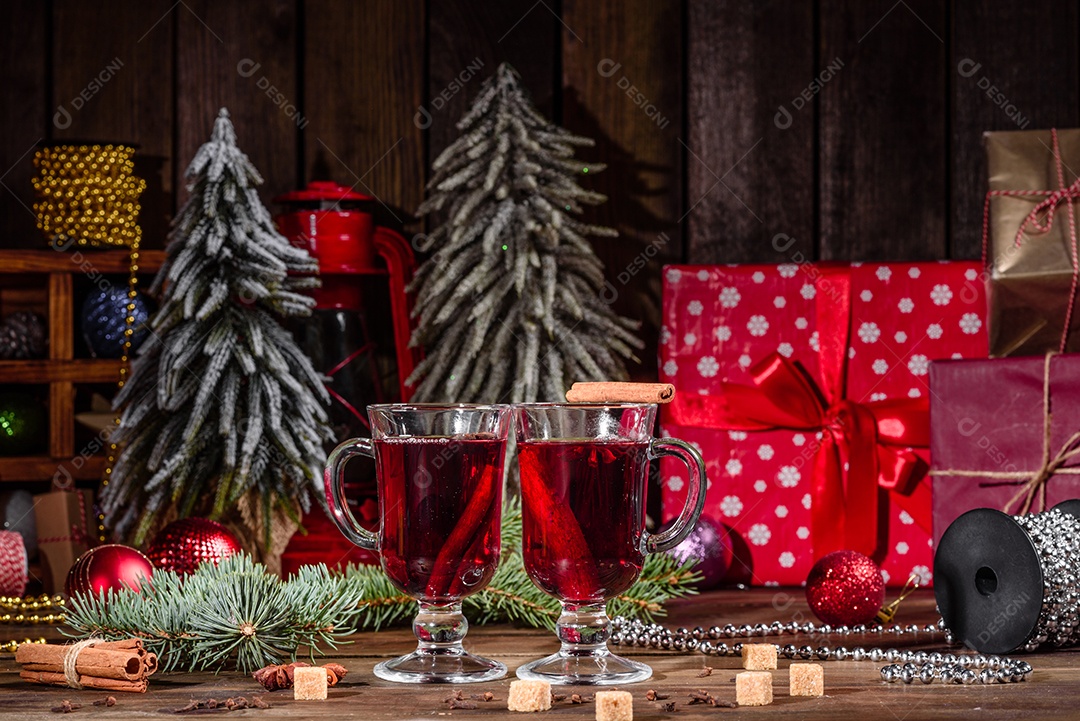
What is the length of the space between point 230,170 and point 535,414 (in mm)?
742

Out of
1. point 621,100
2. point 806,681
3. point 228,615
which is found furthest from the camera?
point 621,100

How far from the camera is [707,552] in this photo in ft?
5.41

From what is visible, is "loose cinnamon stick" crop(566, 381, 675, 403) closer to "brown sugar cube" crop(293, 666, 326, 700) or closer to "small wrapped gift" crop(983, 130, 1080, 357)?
"brown sugar cube" crop(293, 666, 326, 700)

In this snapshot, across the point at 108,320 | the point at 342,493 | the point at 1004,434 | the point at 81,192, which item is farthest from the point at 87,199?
the point at 1004,434

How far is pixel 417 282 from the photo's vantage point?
1.75 m

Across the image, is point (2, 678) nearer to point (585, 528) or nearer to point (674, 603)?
point (585, 528)

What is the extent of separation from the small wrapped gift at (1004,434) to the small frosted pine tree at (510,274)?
0.47 metres

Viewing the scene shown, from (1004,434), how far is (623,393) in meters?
0.56

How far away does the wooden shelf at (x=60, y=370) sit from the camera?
171 centimetres

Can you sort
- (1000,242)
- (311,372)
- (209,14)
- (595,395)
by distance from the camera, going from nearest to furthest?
(595,395)
(1000,242)
(311,372)
(209,14)

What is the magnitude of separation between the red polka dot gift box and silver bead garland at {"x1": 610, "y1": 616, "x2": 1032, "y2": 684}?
28 centimetres

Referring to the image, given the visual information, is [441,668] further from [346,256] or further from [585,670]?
[346,256]

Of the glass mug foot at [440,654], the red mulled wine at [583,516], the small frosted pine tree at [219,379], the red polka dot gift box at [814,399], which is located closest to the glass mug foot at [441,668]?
the glass mug foot at [440,654]

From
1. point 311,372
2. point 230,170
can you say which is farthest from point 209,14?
point 311,372
